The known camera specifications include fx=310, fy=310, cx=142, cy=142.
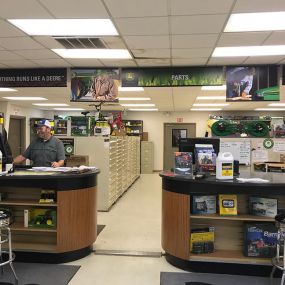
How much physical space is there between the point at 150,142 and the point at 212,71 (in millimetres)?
8543

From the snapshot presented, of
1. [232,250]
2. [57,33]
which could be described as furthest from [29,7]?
[232,250]

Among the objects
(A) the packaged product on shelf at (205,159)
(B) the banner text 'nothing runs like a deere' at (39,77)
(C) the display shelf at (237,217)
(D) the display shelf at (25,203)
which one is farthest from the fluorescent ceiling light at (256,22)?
(B) the banner text 'nothing runs like a deere' at (39,77)

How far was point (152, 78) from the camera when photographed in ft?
18.6

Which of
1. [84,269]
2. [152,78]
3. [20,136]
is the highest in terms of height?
[152,78]

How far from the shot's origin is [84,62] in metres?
5.46

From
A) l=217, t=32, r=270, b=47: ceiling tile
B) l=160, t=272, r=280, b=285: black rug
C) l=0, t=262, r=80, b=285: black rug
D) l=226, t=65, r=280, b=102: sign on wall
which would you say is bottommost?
l=160, t=272, r=280, b=285: black rug

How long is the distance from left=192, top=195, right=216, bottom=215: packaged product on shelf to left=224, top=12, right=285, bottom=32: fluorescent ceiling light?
203 centimetres

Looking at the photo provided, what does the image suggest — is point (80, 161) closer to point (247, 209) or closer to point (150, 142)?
point (247, 209)

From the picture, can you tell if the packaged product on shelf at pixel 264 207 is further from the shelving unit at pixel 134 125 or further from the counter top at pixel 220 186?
the shelving unit at pixel 134 125

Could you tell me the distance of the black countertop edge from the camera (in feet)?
12.3

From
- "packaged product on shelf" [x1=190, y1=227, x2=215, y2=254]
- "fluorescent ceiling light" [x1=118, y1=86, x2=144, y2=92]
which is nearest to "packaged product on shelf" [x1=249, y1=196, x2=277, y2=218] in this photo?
"packaged product on shelf" [x1=190, y1=227, x2=215, y2=254]

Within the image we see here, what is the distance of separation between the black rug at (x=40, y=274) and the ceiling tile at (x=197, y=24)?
3.09 meters

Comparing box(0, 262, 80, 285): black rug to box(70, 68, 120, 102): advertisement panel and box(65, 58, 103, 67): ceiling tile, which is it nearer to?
box(70, 68, 120, 102): advertisement panel

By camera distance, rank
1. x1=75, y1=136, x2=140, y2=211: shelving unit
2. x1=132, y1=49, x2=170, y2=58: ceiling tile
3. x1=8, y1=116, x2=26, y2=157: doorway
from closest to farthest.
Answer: x1=132, y1=49, x2=170, y2=58: ceiling tile → x1=75, y1=136, x2=140, y2=211: shelving unit → x1=8, y1=116, x2=26, y2=157: doorway
